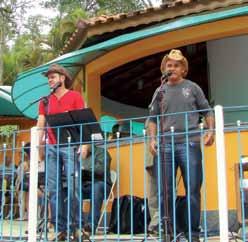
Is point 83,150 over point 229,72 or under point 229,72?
under

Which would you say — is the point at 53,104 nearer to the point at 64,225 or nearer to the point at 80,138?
the point at 80,138

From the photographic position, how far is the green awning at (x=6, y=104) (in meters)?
12.4

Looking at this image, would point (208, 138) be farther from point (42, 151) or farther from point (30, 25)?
point (30, 25)

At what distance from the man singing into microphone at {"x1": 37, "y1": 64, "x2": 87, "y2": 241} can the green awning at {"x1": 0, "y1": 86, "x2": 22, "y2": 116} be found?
6.33 metres

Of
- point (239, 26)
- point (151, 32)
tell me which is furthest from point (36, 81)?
point (239, 26)

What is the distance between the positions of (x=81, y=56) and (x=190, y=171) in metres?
3.16

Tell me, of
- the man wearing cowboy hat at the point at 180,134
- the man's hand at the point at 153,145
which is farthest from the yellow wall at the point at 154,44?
the man's hand at the point at 153,145

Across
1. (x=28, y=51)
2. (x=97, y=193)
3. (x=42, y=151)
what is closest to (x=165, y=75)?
(x=42, y=151)

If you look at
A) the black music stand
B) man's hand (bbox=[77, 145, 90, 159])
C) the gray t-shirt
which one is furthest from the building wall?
the black music stand

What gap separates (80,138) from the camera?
17.7 feet

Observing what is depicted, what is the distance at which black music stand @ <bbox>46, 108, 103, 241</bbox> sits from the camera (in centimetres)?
532

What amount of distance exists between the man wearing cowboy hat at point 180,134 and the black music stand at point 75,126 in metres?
0.60

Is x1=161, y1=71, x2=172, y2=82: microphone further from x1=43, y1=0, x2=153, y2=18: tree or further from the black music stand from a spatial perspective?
x1=43, y1=0, x2=153, y2=18: tree

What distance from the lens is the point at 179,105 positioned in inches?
214
